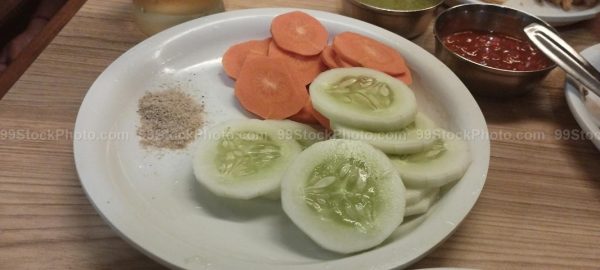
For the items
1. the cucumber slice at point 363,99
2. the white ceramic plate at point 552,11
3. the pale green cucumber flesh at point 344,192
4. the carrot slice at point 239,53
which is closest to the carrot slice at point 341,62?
the cucumber slice at point 363,99

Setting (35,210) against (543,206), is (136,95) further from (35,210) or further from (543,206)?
(543,206)

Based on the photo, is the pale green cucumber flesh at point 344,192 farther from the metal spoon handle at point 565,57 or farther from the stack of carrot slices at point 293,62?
the metal spoon handle at point 565,57

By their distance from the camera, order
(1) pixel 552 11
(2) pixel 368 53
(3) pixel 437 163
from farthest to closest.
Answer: (1) pixel 552 11 < (2) pixel 368 53 < (3) pixel 437 163

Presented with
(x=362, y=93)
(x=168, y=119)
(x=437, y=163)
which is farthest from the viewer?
(x=168, y=119)

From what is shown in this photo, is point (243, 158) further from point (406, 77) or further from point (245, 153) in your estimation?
point (406, 77)

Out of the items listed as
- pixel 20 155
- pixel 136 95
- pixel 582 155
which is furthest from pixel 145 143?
pixel 582 155

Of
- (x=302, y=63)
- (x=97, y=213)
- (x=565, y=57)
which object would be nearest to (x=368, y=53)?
(x=302, y=63)

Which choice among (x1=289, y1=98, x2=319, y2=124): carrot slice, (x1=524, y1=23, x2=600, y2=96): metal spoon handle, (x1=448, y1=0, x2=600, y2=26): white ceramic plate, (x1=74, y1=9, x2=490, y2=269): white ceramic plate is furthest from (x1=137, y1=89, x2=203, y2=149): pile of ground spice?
(x1=448, y1=0, x2=600, y2=26): white ceramic plate

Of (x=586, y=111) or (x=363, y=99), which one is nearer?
(x=363, y=99)
